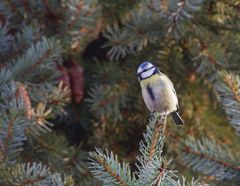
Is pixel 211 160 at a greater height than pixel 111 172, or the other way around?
pixel 111 172

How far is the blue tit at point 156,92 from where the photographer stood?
4.15 ft

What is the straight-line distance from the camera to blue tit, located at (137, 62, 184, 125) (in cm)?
126

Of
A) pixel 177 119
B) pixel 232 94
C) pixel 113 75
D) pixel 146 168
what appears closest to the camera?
pixel 146 168

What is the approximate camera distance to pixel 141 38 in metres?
1.52

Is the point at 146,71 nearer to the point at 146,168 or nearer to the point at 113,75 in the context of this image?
the point at 113,75

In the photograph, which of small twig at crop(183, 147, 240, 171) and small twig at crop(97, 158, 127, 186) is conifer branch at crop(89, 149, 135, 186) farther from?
small twig at crop(183, 147, 240, 171)

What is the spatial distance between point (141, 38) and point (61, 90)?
25 cm

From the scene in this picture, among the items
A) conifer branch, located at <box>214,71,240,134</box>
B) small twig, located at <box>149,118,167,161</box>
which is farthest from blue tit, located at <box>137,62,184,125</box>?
small twig, located at <box>149,118,167,161</box>

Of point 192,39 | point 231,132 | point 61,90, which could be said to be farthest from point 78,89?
point 231,132

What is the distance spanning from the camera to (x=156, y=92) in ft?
4.22

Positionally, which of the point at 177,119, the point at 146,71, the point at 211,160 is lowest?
the point at 211,160

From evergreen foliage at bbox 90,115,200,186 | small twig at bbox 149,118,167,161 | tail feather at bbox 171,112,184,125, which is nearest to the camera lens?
evergreen foliage at bbox 90,115,200,186

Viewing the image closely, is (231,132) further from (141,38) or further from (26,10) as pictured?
(26,10)

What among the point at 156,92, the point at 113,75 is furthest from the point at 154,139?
the point at 113,75
